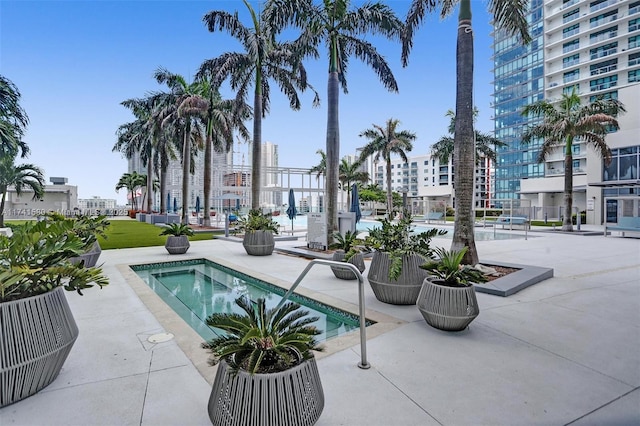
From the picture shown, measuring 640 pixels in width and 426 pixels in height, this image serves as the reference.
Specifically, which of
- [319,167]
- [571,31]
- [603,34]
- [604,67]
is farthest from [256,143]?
[571,31]

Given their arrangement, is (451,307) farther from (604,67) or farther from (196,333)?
(604,67)

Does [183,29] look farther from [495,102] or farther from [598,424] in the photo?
[495,102]

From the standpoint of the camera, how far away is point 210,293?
6.80 metres

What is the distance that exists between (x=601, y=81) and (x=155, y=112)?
57131 mm

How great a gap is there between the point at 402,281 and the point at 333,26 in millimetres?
9284

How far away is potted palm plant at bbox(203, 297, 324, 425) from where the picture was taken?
1932 millimetres

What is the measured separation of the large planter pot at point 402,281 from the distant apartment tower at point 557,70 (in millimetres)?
32417

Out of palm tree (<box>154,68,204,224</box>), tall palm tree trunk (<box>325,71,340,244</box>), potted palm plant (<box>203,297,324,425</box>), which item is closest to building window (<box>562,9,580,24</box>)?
palm tree (<box>154,68,204,224</box>)

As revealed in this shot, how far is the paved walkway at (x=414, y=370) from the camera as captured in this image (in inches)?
97.2

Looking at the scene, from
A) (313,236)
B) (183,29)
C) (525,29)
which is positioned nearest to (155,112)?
(183,29)

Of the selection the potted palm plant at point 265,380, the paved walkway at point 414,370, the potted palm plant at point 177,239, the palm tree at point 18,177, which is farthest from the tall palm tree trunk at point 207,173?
the potted palm plant at point 265,380

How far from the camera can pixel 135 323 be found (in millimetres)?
4477

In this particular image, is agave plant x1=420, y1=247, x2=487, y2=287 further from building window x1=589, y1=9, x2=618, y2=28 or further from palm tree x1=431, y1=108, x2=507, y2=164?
building window x1=589, y1=9, x2=618, y2=28

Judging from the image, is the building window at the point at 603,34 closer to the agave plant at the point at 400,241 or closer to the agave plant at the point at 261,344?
the agave plant at the point at 400,241
